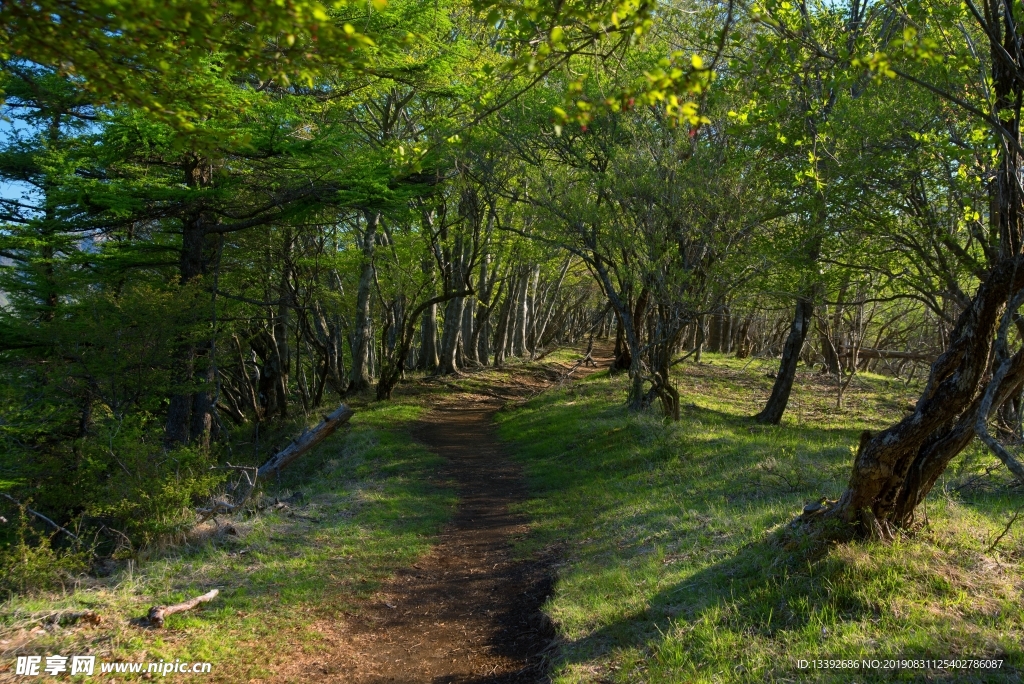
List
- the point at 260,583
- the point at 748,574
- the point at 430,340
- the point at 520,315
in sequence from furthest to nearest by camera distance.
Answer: the point at 520,315 → the point at 430,340 → the point at 260,583 → the point at 748,574

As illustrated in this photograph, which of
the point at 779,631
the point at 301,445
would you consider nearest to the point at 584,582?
the point at 779,631

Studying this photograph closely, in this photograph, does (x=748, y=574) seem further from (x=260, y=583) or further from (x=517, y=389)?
(x=517, y=389)

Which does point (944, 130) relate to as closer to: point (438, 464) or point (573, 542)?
point (573, 542)

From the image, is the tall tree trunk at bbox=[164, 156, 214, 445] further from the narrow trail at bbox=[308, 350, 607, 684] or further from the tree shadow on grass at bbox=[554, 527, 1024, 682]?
the tree shadow on grass at bbox=[554, 527, 1024, 682]

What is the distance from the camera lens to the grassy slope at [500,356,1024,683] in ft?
14.2

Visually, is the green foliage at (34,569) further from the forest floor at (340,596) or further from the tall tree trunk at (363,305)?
the tall tree trunk at (363,305)

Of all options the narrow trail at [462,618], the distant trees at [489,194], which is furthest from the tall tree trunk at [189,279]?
the narrow trail at [462,618]

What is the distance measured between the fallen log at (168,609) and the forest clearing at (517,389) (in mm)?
35

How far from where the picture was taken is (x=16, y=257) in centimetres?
1644

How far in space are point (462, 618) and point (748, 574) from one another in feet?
8.84

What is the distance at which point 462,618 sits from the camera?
6590mm

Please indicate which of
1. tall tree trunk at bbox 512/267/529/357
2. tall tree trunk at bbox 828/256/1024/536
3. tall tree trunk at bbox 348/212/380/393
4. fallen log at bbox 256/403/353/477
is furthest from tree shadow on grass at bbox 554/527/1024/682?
tall tree trunk at bbox 512/267/529/357

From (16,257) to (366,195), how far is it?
952 cm

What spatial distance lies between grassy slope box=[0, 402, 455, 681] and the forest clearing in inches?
1.8
